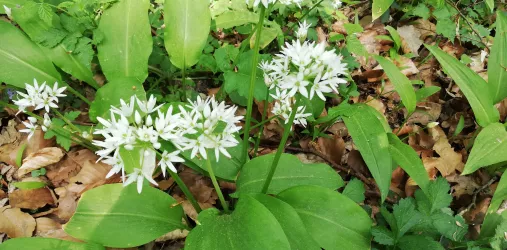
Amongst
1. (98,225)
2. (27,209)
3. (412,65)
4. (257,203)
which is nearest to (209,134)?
(257,203)

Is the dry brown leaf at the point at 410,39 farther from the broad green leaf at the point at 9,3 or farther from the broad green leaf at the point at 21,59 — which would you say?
the broad green leaf at the point at 9,3

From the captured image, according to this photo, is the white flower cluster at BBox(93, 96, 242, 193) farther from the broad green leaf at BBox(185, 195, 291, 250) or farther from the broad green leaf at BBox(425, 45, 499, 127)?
the broad green leaf at BBox(425, 45, 499, 127)

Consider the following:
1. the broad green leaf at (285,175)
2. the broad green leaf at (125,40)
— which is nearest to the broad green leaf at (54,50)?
the broad green leaf at (125,40)

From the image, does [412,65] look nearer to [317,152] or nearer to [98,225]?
[317,152]

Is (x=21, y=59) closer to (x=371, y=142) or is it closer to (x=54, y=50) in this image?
(x=54, y=50)

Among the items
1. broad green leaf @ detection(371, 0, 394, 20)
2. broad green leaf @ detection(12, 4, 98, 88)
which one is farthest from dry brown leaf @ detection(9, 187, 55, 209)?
broad green leaf @ detection(371, 0, 394, 20)

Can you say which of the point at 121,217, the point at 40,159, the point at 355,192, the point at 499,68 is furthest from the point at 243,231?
the point at 499,68
